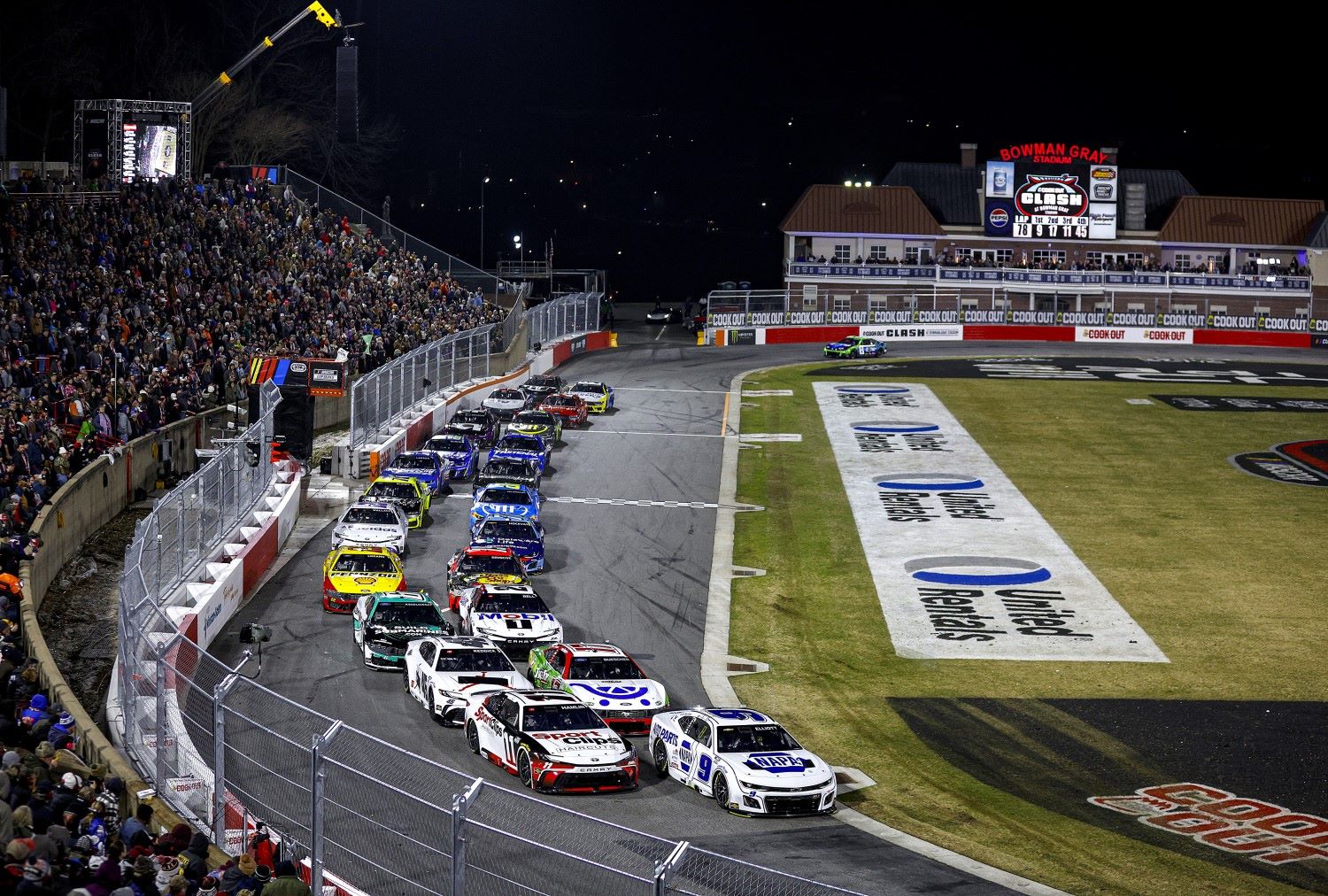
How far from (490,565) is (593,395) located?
1073 inches

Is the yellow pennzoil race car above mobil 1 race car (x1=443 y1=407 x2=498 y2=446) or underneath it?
underneath

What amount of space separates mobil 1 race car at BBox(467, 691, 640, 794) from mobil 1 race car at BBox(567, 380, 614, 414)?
3625 cm

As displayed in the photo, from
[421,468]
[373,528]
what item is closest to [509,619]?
[373,528]

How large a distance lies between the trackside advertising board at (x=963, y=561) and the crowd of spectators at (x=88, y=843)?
18.5 metres

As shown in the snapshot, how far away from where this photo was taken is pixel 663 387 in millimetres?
67688

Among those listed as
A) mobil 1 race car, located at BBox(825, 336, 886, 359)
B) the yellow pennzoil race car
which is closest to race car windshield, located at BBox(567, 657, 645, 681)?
the yellow pennzoil race car

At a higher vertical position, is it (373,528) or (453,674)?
(373,528)

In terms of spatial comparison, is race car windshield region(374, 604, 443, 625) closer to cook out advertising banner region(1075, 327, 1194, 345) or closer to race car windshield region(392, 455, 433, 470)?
race car windshield region(392, 455, 433, 470)

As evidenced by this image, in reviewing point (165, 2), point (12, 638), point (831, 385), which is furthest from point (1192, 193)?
point (12, 638)

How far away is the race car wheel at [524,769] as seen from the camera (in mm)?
20594

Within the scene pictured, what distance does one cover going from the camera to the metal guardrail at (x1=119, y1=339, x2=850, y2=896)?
13352mm

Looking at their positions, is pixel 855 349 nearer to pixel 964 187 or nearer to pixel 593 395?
pixel 593 395

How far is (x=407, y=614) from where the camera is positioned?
27.1 metres

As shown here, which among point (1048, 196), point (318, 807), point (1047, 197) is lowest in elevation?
point (318, 807)
